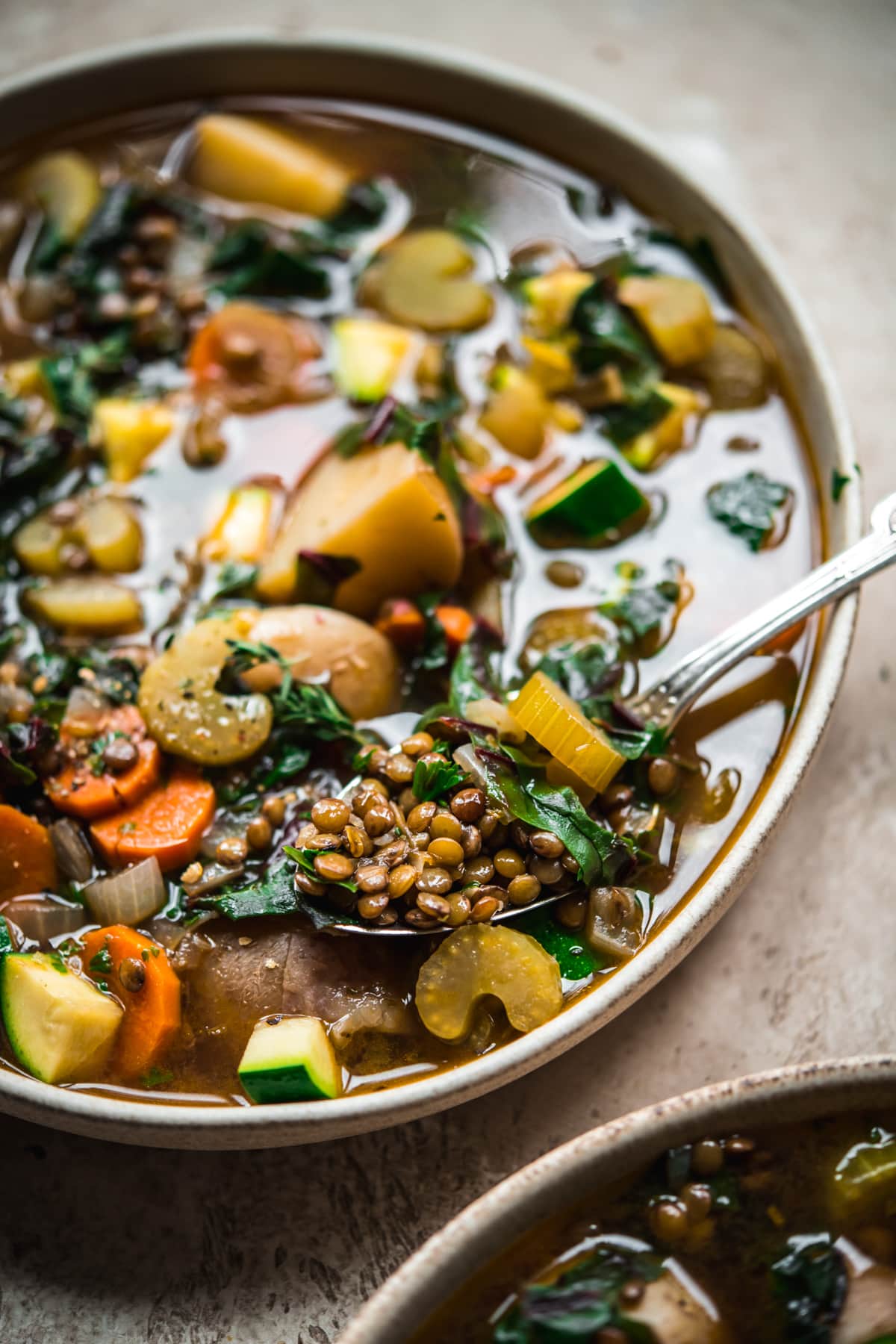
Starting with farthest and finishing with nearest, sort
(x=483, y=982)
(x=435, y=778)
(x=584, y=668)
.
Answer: (x=584, y=668), (x=435, y=778), (x=483, y=982)

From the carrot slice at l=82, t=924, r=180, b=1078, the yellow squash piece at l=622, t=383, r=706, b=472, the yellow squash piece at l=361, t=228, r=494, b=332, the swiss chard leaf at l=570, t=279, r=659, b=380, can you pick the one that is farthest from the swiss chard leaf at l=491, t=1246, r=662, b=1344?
the yellow squash piece at l=361, t=228, r=494, b=332

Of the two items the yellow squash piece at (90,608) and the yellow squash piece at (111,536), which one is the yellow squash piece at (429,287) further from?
the yellow squash piece at (90,608)

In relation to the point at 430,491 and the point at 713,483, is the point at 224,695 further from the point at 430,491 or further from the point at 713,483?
the point at 713,483

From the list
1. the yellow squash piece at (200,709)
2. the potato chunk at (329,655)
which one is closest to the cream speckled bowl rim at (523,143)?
the yellow squash piece at (200,709)

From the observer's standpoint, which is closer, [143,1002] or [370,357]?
[143,1002]

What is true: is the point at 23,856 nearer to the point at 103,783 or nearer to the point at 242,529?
the point at 103,783

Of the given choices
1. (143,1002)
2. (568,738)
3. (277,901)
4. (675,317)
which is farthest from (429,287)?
(143,1002)

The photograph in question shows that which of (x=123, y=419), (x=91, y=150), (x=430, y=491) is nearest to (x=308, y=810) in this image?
(x=430, y=491)

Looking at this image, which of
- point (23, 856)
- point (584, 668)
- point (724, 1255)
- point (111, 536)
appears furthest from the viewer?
point (111, 536)

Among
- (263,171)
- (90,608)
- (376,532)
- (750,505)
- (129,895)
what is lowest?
(129,895)
